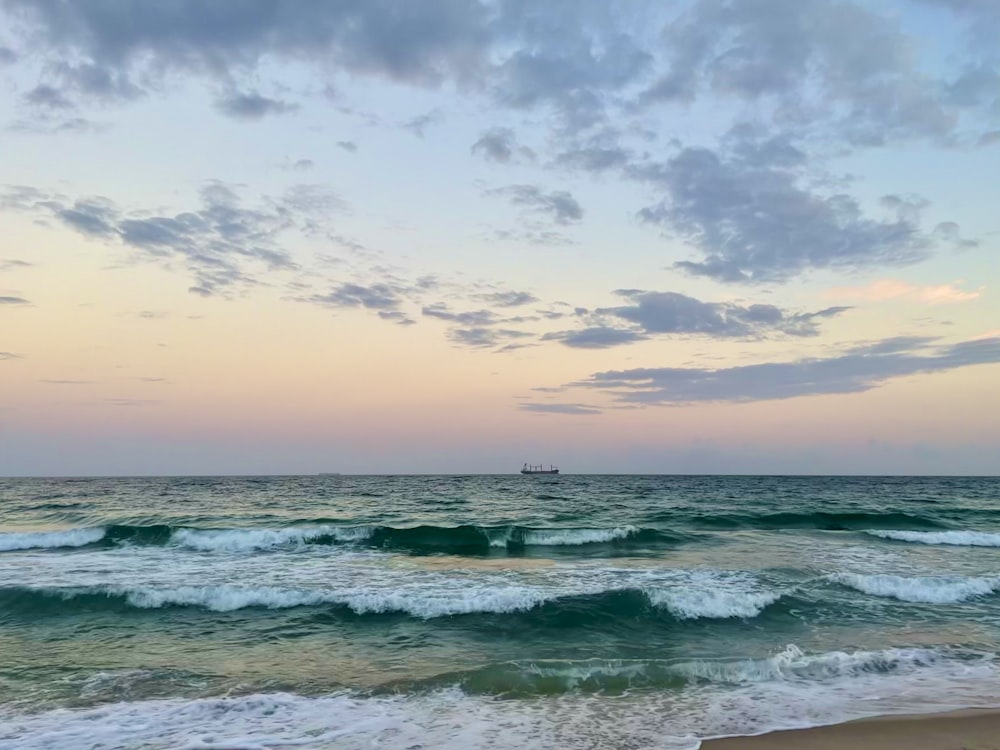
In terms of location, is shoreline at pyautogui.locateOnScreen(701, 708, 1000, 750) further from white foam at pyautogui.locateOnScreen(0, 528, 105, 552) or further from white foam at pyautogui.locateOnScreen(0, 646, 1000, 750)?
white foam at pyautogui.locateOnScreen(0, 528, 105, 552)

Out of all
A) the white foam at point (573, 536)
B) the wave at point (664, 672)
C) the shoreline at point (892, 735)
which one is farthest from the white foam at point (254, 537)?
the shoreline at point (892, 735)

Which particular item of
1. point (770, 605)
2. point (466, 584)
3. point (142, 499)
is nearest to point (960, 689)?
point (770, 605)

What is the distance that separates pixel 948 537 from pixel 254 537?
95.1ft

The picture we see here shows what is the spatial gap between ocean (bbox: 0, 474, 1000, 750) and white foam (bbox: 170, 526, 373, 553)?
157 millimetres

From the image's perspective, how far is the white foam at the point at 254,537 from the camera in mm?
24453

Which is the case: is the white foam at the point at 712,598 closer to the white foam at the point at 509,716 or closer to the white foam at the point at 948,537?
the white foam at the point at 509,716

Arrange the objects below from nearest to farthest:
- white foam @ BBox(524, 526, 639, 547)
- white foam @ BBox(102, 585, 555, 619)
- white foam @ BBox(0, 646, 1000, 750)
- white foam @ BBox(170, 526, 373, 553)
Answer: white foam @ BBox(0, 646, 1000, 750), white foam @ BBox(102, 585, 555, 619), white foam @ BBox(170, 526, 373, 553), white foam @ BBox(524, 526, 639, 547)

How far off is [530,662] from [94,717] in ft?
20.0

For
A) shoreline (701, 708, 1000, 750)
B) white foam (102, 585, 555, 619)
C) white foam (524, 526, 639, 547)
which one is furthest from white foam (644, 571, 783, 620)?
white foam (524, 526, 639, 547)

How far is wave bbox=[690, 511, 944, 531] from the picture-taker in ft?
100

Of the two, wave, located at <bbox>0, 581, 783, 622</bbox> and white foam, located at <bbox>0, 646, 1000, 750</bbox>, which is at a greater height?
wave, located at <bbox>0, 581, 783, 622</bbox>

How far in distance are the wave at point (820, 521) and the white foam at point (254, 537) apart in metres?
16.1

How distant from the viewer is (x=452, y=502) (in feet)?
139

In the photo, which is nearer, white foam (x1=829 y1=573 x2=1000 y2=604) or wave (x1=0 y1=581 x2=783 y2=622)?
wave (x1=0 y1=581 x2=783 y2=622)
